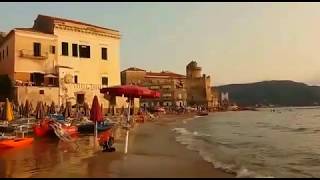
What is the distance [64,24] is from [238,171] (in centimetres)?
3470

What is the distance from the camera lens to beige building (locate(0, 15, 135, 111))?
40344 millimetres

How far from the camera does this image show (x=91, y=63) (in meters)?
47.2

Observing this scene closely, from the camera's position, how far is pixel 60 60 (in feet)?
145

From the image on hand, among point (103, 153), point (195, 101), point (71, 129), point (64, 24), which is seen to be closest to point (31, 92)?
point (64, 24)

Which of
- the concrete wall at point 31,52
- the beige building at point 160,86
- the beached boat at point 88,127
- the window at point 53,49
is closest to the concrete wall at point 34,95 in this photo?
the concrete wall at point 31,52

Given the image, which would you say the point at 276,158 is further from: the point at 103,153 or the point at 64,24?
the point at 64,24

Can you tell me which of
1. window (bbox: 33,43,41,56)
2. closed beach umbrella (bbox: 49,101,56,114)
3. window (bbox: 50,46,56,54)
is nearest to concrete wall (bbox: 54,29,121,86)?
window (bbox: 50,46,56,54)

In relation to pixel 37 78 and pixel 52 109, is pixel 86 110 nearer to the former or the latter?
pixel 52 109

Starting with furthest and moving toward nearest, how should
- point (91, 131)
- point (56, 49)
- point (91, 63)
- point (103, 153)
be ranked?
point (91, 63) → point (56, 49) → point (91, 131) → point (103, 153)

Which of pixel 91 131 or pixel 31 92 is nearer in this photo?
pixel 91 131

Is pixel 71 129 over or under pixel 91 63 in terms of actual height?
under

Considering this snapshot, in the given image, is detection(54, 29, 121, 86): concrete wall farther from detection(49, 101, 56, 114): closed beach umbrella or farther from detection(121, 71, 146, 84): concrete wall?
detection(121, 71, 146, 84): concrete wall

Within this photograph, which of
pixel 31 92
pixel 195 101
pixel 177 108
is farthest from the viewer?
pixel 195 101

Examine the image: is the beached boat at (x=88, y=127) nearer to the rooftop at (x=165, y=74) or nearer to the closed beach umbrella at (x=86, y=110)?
the closed beach umbrella at (x=86, y=110)
